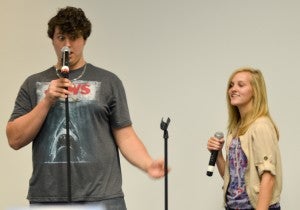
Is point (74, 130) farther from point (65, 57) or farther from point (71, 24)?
point (71, 24)

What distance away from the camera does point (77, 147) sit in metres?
1.59

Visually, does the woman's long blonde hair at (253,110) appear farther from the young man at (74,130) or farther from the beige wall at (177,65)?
the young man at (74,130)

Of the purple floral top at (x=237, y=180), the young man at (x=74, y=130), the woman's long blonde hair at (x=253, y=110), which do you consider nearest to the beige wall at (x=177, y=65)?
the woman's long blonde hair at (x=253, y=110)

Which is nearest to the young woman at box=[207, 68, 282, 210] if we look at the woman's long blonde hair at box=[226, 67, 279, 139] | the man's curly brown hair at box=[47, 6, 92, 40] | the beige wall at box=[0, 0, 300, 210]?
the woman's long blonde hair at box=[226, 67, 279, 139]

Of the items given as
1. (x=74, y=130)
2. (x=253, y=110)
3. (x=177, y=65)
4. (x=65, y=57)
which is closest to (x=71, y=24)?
(x=65, y=57)

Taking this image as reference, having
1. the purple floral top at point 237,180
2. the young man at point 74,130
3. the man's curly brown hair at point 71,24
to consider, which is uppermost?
the man's curly brown hair at point 71,24

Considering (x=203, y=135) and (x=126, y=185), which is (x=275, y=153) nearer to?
(x=203, y=135)

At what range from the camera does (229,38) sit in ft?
8.86

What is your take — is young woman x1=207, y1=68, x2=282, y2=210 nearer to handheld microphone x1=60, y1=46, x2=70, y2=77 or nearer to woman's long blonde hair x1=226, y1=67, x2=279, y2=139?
woman's long blonde hair x1=226, y1=67, x2=279, y2=139

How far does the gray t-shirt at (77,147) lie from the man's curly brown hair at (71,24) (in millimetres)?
145

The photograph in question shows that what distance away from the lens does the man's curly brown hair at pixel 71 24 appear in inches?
65.1

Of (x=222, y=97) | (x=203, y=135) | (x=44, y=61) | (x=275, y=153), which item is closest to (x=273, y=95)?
(x=222, y=97)

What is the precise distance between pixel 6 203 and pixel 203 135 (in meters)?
1.19

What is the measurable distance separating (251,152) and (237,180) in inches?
5.5
